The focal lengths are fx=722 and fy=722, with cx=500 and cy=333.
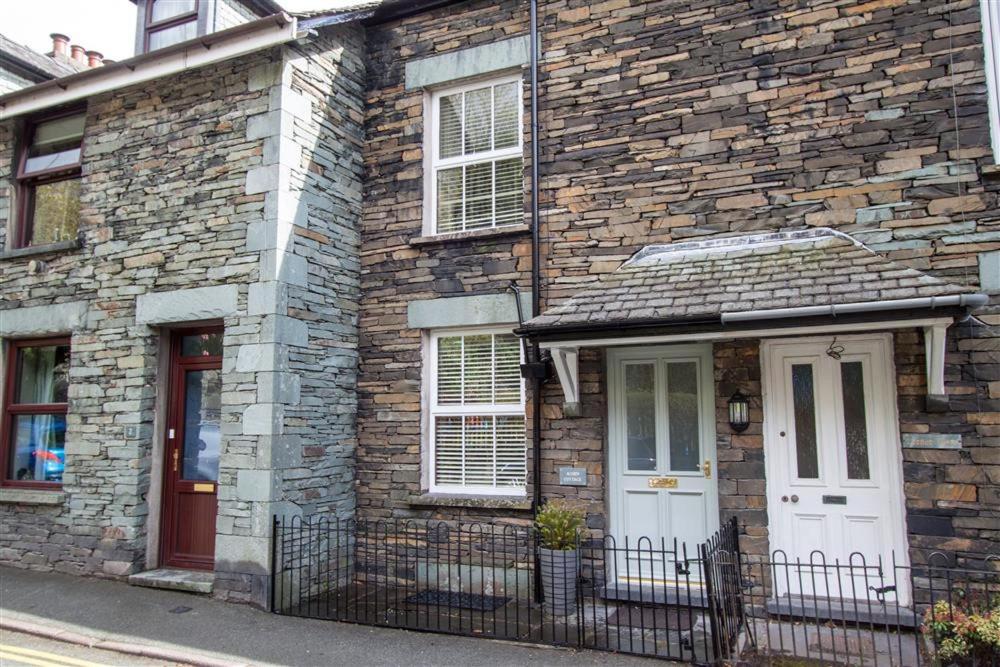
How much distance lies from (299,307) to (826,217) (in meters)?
5.19

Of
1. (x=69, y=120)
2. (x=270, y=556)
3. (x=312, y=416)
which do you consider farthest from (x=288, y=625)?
(x=69, y=120)

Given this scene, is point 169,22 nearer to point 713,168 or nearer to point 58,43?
point 58,43

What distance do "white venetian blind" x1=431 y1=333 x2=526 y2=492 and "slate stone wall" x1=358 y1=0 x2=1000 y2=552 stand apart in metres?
0.32

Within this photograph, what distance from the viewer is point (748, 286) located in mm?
6078

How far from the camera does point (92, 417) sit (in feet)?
26.4

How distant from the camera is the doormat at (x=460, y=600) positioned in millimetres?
6760

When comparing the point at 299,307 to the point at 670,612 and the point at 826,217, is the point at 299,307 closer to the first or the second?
the point at 670,612

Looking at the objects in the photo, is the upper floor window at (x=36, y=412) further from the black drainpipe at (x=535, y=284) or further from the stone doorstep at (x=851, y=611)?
the stone doorstep at (x=851, y=611)

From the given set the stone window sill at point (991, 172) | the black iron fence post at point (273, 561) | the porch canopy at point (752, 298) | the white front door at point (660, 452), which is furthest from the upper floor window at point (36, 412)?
the stone window sill at point (991, 172)

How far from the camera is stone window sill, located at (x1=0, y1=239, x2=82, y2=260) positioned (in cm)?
854

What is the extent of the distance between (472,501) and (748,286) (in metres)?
3.51

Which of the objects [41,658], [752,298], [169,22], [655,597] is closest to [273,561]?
[41,658]

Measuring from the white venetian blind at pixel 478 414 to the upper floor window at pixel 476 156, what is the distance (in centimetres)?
140

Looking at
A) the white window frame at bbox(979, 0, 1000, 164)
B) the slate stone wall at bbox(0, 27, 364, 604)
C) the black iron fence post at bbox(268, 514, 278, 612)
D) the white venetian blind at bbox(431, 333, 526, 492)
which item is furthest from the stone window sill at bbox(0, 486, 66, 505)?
the white window frame at bbox(979, 0, 1000, 164)
